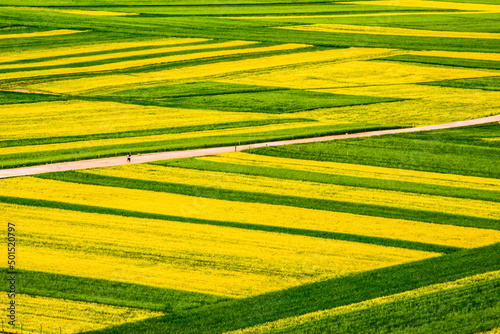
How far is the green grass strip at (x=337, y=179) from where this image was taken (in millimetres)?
49125

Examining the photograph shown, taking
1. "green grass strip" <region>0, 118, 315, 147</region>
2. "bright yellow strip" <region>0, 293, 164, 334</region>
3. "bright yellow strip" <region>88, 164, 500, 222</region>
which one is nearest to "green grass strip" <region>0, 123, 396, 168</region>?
"green grass strip" <region>0, 118, 315, 147</region>

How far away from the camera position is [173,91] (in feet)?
248

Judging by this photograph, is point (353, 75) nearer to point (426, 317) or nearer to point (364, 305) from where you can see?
point (364, 305)

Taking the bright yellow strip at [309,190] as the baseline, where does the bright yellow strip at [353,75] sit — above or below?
above

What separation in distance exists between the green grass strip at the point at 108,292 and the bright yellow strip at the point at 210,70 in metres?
41.3

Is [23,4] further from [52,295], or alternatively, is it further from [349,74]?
[52,295]

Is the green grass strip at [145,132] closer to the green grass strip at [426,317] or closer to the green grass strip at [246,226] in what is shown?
the green grass strip at [246,226]

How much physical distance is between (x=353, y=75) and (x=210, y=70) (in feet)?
50.7

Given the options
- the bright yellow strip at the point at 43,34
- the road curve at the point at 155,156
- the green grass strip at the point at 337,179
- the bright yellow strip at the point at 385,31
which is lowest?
the green grass strip at the point at 337,179

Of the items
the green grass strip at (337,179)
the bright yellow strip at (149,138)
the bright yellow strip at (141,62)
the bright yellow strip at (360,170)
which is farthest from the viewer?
the bright yellow strip at (141,62)

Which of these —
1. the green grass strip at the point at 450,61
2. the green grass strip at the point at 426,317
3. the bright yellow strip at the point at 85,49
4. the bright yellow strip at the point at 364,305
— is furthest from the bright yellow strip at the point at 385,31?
the green grass strip at the point at 426,317

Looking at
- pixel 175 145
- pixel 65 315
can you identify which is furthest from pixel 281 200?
pixel 65 315

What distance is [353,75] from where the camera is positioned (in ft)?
270

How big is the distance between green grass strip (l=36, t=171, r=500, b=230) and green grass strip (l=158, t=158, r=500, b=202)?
354 cm
